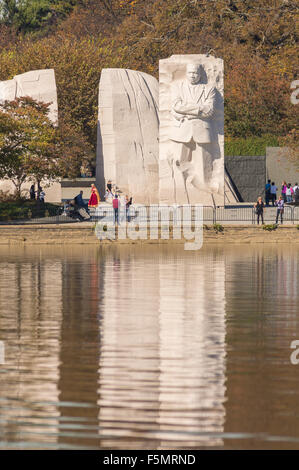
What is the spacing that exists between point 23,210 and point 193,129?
9865mm

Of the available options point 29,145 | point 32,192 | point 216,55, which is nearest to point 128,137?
point 32,192

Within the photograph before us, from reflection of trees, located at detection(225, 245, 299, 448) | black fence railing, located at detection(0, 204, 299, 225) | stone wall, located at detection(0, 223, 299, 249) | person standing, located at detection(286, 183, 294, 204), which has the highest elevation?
person standing, located at detection(286, 183, 294, 204)

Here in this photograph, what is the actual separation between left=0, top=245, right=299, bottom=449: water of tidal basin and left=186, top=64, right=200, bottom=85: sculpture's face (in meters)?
22.5

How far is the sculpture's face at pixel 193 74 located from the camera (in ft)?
160

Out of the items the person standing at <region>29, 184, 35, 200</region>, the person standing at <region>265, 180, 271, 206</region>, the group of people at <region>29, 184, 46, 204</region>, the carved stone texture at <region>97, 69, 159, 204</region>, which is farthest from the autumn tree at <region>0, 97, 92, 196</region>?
the person standing at <region>265, 180, 271, 206</region>

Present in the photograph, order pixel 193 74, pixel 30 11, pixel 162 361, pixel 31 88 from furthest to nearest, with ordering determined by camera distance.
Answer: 1. pixel 30 11
2. pixel 31 88
3. pixel 193 74
4. pixel 162 361

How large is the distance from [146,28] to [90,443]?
70.7m

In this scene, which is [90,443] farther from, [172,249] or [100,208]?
[100,208]

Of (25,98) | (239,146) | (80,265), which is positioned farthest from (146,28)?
(80,265)

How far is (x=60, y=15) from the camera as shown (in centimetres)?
10081

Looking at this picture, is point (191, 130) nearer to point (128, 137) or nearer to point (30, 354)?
point (128, 137)

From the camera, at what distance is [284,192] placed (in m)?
55.3

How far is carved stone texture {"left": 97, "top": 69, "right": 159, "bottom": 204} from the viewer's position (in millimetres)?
53812

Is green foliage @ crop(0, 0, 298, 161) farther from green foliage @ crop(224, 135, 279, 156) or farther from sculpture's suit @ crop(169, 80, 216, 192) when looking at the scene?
sculpture's suit @ crop(169, 80, 216, 192)
